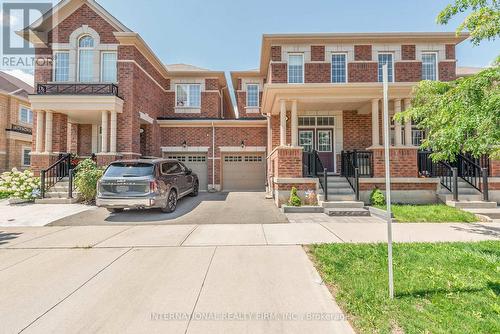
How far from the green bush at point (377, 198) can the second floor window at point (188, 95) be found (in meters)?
12.1

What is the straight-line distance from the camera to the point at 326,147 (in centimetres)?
1186

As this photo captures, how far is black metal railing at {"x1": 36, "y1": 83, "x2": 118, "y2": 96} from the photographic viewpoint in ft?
37.3

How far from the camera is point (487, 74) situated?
4.30m

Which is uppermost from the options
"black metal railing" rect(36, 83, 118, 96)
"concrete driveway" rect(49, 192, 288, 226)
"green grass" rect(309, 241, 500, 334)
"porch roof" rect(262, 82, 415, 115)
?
"black metal railing" rect(36, 83, 118, 96)

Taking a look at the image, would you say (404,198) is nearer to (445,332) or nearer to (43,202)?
(445,332)

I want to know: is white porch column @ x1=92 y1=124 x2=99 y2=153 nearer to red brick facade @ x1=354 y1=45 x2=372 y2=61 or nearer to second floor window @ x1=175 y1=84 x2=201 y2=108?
second floor window @ x1=175 y1=84 x2=201 y2=108

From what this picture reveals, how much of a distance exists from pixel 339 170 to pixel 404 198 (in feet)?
10.1

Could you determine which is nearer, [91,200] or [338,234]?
[338,234]

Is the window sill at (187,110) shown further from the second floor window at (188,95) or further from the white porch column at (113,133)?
the white porch column at (113,133)

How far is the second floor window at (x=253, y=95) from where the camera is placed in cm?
1719

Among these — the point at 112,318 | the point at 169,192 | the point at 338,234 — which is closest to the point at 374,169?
the point at 338,234

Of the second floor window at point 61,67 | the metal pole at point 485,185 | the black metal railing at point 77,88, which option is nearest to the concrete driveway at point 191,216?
the black metal railing at point 77,88

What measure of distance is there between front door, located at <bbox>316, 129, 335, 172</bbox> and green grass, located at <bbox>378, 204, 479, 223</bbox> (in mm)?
4047

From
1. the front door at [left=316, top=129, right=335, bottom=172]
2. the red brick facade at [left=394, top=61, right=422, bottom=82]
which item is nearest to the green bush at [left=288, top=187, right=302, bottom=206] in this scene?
the front door at [left=316, top=129, right=335, bottom=172]
